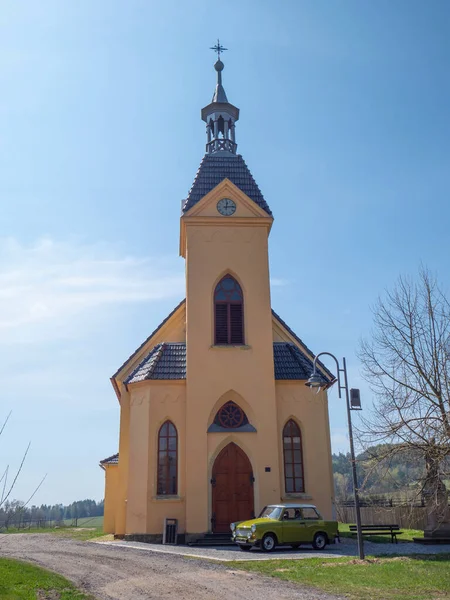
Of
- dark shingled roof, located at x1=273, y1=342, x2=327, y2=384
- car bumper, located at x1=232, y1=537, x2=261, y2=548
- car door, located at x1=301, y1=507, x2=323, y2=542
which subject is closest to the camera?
car bumper, located at x1=232, y1=537, x2=261, y2=548

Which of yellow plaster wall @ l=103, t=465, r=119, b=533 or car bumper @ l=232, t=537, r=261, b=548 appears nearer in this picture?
car bumper @ l=232, t=537, r=261, b=548

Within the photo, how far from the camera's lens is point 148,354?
26.3 metres

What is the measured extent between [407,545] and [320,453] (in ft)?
15.8

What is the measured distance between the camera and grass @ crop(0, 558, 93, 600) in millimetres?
10250

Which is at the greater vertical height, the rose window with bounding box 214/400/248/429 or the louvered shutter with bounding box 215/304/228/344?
the louvered shutter with bounding box 215/304/228/344

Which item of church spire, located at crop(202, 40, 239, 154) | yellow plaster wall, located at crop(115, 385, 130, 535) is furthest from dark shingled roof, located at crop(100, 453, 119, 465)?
church spire, located at crop(202, 40, 239, 154)

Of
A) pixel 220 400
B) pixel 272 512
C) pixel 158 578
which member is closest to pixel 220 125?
pixel 220 400

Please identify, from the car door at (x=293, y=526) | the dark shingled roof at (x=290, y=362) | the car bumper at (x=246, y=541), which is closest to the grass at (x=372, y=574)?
the car bumper at (x=246, y=541)

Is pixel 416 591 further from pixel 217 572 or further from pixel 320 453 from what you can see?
pixel 320 453

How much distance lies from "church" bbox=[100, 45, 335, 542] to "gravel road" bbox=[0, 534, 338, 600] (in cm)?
512

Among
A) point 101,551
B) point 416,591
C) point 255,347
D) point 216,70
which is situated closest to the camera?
point 416,591

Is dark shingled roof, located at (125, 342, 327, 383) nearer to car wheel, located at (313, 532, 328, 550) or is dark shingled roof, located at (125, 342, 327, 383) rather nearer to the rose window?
the rose window

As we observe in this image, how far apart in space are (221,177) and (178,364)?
29.9 feet

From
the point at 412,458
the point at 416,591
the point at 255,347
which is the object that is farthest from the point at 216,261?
the point at 416,591
